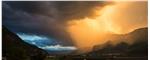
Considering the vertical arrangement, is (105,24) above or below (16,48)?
above

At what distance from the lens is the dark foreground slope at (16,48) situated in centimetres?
290

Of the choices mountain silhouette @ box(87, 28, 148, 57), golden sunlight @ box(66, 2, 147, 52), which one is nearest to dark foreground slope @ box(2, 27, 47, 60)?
golden sunlight @ box(66, 2, 147, 52)

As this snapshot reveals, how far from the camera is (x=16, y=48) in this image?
291 cm

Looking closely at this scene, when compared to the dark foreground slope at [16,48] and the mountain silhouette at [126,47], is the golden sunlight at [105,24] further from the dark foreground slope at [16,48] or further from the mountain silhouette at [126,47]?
the dark foreground slope at [16,48]

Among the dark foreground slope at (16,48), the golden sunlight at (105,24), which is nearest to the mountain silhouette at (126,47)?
the golden sunlight at (105,24)

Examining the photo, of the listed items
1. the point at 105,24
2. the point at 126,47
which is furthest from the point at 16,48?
the point at 126,47

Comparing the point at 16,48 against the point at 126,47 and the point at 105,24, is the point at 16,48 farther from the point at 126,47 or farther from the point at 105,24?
the point at 126,47

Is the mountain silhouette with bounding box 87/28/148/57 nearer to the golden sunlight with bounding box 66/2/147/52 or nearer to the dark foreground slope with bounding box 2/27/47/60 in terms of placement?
the golden sunlight with bounding box 66/2/147/52

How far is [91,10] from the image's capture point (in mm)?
2912

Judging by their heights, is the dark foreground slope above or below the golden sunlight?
below

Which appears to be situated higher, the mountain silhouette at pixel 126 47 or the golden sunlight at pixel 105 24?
the golden sunlight at pixel 105 24

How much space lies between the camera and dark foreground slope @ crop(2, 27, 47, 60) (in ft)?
9.50

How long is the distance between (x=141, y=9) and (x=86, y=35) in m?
0.53

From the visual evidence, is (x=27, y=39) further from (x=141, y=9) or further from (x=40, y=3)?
(x=141, y=9)
